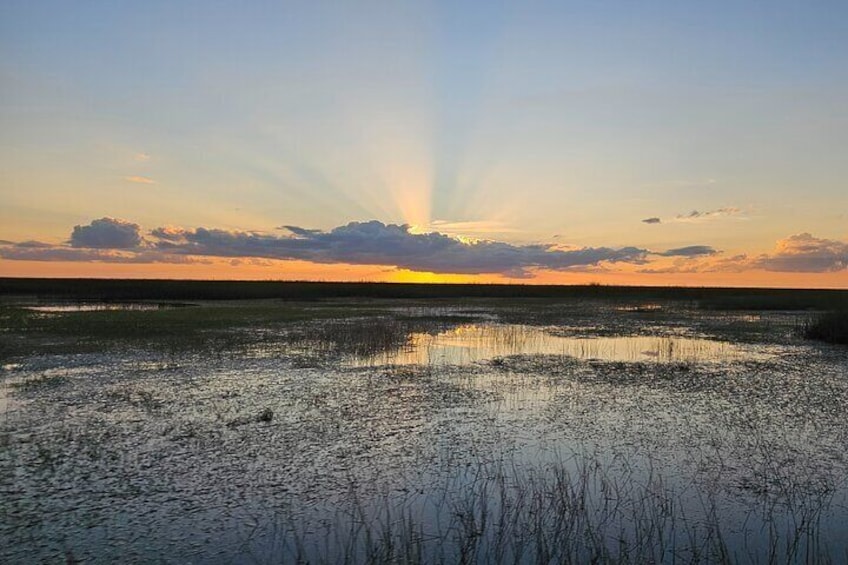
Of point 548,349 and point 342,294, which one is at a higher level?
point 548,349

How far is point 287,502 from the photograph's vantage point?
25.5 feet

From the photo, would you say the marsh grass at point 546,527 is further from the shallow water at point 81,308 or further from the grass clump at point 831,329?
the shallow water at point 81,308

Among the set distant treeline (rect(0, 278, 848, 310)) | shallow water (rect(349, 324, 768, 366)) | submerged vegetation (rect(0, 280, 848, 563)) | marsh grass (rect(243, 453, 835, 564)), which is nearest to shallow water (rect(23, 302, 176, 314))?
distant treeline (rect(0, 278, 848, 310))

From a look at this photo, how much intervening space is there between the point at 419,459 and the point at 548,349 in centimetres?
1391

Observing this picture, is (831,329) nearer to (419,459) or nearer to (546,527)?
(419,459)

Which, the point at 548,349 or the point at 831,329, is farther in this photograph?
the point at 831,329

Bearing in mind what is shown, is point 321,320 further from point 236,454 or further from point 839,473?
point 839,473

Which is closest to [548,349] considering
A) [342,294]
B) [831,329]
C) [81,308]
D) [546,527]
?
[831,329]

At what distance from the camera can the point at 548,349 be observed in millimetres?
22641

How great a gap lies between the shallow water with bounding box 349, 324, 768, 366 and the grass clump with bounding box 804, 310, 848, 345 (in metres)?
4.71

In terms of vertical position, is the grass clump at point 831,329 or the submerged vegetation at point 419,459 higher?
the grass clump at point 831,329

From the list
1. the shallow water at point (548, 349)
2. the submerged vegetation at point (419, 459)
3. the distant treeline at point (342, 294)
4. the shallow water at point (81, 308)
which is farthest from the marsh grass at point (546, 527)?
the distant treeline at point (342, 294)

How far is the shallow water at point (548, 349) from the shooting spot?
20016 millimetres

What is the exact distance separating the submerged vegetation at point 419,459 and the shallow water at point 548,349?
2.20ft
